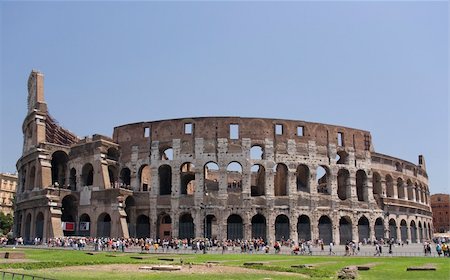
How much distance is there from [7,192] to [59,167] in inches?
1843

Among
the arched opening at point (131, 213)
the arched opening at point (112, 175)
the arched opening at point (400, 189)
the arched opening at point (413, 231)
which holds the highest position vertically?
the arched opening at point (112, 175)

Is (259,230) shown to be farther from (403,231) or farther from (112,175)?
(403,231)

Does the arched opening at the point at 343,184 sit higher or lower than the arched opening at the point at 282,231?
higher

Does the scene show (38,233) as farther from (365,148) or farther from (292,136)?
(365,148)

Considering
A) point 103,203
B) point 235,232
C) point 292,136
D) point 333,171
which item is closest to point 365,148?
point 333,171

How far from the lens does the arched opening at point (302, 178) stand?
1914 inches

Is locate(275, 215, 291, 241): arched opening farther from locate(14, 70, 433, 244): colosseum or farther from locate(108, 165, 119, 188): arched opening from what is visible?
locate(108, 165, 119, 188): arched opening

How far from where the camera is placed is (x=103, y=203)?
→ 46156mm

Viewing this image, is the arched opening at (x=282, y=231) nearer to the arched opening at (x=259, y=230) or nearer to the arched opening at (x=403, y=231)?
the arched opening at (x=259, y=230)

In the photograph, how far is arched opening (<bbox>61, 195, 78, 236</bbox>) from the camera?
47.6m

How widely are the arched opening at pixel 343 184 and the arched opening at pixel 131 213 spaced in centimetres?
2176

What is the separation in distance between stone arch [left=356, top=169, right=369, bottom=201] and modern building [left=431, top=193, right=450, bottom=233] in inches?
2306

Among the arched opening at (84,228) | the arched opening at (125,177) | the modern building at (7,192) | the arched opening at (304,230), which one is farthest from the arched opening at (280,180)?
the modern building at (7,192)

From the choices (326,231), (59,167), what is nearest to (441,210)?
(326,231)
